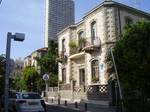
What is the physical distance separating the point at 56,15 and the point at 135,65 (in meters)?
51.8

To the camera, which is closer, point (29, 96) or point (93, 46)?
point (29, 96)

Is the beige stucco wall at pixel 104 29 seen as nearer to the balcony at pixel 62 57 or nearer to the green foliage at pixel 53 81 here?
the balcony at pixel 62 57

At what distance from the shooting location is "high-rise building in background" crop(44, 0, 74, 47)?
6919 cm

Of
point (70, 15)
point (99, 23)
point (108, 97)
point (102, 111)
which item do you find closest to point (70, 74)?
point (99, 23)

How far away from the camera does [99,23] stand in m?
32.1

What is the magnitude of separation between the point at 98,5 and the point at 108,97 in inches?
419

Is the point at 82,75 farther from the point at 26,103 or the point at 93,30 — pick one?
the point at 26,103

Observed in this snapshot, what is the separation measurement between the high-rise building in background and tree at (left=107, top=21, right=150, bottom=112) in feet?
153

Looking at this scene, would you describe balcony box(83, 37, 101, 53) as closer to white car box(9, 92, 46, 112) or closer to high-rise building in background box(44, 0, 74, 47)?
white car box(9, 92, 46, 112)

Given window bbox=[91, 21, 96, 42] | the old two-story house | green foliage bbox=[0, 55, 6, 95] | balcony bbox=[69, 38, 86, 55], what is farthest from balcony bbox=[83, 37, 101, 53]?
green foliage bbox=[0, 55, 6, 95]

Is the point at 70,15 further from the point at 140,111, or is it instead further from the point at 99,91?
the point at 140,111

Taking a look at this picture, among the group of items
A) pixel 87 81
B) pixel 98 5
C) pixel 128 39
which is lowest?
pixel 87 81

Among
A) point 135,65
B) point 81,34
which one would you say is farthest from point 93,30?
point 135,65

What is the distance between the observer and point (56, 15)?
70.8m
